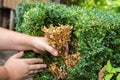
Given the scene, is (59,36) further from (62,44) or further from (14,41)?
(14,41)

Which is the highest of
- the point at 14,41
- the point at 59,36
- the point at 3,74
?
the point at 59,36

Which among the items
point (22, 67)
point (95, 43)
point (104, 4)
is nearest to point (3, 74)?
point (22, 67)

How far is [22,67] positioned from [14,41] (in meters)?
0.24

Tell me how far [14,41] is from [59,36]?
0.53 m

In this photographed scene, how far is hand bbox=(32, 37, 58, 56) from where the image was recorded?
9.41 feet

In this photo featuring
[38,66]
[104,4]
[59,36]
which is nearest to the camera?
[59,36]

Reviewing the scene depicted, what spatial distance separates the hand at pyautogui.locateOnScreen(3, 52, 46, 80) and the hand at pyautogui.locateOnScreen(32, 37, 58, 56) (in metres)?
0.12

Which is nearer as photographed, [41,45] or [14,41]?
[41,45]

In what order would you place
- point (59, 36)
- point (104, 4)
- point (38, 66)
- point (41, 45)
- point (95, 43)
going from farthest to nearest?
1. point (104, 4)
2. point (38, 66)
3. point (41, 45)
4. point (59, 36)
5. point (95, 43)

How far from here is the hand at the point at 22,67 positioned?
313 cm

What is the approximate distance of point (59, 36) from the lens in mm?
2848

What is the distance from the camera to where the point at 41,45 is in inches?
117

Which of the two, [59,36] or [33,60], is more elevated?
[59,36]

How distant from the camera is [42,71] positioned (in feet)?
10.5
